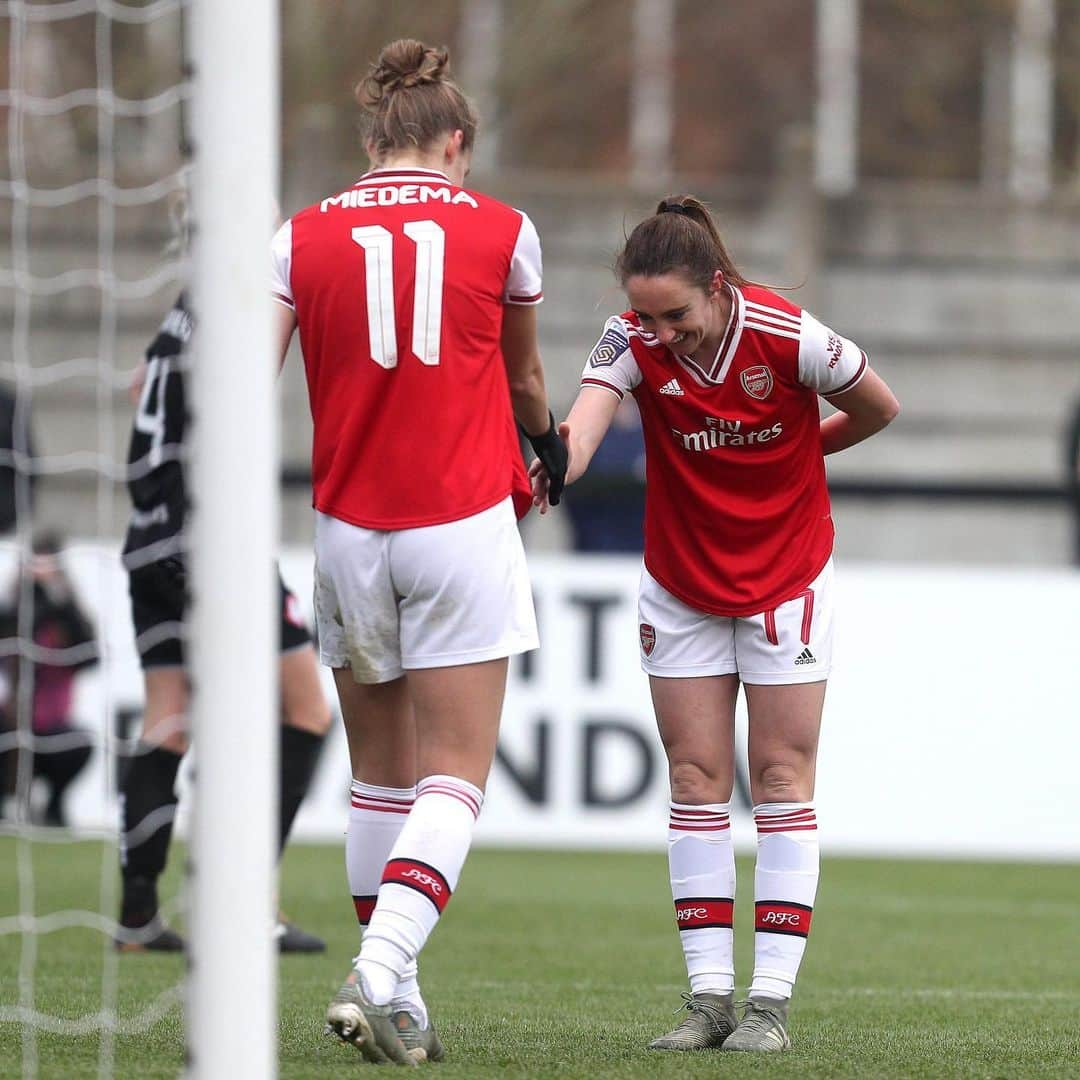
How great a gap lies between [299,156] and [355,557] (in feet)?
39.9

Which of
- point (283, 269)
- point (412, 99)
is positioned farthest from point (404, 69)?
point (283, 269)

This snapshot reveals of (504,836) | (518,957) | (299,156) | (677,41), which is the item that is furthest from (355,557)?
(677,41)

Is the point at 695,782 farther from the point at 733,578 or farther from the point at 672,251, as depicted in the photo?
the point at 672,251

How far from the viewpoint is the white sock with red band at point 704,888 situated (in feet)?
14.8

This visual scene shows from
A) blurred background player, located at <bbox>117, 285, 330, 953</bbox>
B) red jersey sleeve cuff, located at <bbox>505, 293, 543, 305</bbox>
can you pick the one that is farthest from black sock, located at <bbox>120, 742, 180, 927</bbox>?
red jersey sleeve cuff, located at <bbox>505, 293, 543, 305</bbox>

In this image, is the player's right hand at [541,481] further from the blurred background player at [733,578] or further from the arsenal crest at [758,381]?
the arsenal crest at [758,381]

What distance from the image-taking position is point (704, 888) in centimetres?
455

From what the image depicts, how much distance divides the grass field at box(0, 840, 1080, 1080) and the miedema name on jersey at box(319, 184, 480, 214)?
1658 mm

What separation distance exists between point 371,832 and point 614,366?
3.81 feet

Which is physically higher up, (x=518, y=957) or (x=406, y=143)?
(x=406, y=143)

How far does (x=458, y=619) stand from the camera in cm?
395

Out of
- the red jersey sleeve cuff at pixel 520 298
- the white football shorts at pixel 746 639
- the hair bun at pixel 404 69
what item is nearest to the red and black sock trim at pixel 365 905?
the white football shorts at pixel 746 639

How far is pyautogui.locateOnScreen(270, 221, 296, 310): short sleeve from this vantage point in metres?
4.00

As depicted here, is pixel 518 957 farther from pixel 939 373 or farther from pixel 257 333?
pixel 939 373
